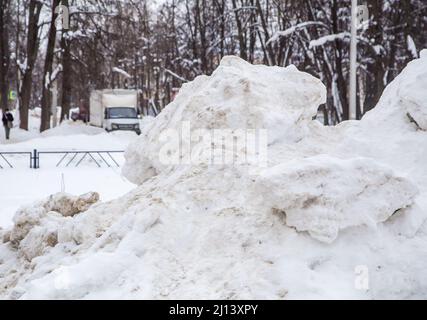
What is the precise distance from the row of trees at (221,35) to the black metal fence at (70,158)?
22.0 ft

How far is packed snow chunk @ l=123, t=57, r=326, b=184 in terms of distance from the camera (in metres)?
5.77

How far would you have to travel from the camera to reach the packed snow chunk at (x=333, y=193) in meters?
4.03

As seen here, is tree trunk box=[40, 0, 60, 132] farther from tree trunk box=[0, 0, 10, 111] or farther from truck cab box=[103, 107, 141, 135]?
truck cab box=[103, 107, 141, 135]

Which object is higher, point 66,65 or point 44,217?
point 66,65

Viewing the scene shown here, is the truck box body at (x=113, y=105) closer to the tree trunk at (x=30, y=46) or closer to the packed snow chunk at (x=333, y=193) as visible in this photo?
the tree trunk at (x=30, y=46)

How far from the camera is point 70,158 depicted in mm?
Result: 19844

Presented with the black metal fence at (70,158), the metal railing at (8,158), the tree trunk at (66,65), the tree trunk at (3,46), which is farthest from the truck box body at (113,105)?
the metal railing at (8,158)

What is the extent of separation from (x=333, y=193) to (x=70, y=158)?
55.1 feet

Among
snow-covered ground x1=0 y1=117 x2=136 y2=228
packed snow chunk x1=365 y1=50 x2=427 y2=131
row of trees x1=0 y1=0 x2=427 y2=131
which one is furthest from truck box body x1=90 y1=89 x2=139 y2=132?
packed snow chunk x1=365 y1=50 x2=427 y2=131

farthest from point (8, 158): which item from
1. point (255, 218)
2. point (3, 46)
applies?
point (255, 218)

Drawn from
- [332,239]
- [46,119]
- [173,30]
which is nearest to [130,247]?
[332,239]

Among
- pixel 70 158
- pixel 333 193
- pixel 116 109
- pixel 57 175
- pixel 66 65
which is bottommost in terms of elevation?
pixel 57 175

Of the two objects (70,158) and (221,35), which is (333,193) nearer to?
(70,158)

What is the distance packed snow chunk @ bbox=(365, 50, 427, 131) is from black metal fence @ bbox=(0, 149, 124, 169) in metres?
13.2
